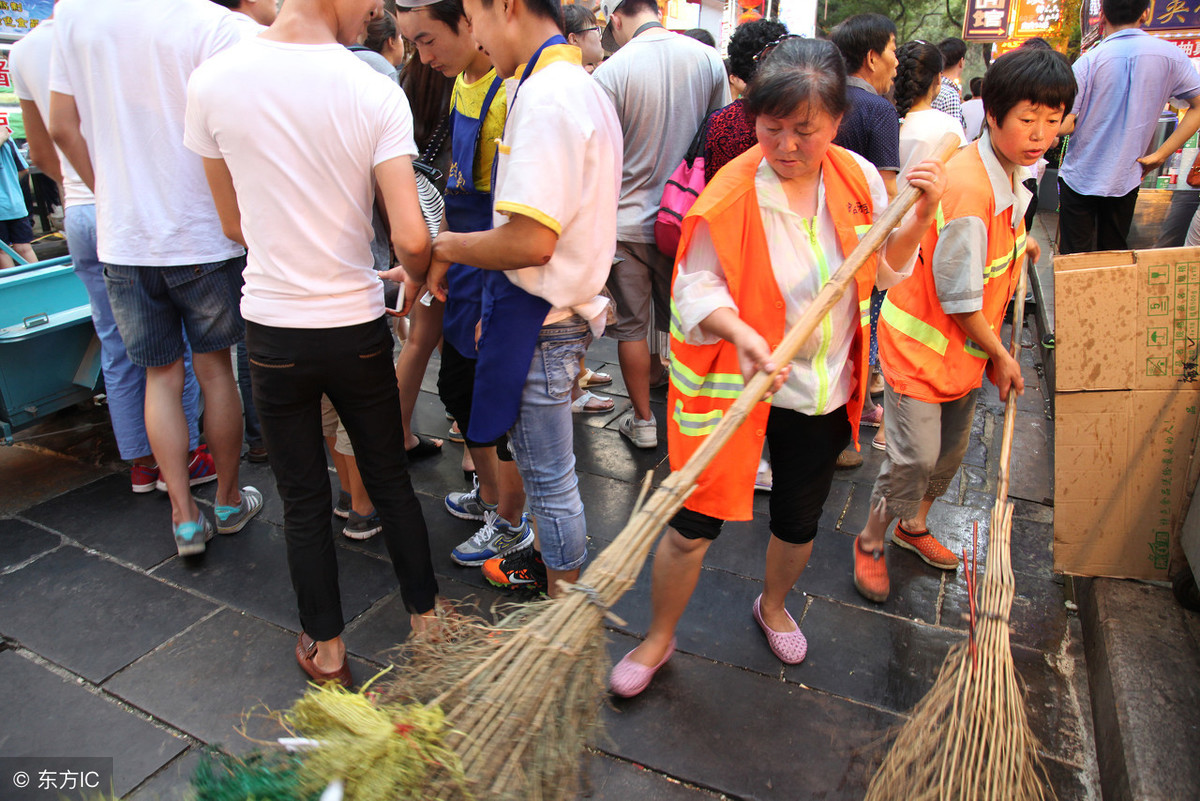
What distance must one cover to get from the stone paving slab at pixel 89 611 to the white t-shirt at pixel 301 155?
1268 mm

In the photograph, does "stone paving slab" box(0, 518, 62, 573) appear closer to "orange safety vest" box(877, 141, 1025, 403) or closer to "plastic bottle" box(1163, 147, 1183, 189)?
"orange safety vest" box(877, 141, 1025, 403)

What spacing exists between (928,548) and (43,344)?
4042mm

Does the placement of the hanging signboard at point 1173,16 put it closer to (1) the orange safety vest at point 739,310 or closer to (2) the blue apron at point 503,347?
(1) the orange safety vest at point 739,310

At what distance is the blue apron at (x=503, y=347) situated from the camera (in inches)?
82.4

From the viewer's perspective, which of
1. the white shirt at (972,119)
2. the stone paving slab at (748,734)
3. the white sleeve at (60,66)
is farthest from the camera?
the white shirt at (972,119)

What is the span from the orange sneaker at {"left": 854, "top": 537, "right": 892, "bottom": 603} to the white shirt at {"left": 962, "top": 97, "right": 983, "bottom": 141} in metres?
4.89

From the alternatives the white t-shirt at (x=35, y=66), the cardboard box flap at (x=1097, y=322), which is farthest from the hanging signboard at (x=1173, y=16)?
the white t-shirt at (x=35, y=66)

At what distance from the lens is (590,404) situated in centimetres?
442

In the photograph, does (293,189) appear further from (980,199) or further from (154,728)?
(980,199)

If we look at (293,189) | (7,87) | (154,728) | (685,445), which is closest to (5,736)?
(154,728)

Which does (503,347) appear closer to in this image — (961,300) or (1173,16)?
(961,300)

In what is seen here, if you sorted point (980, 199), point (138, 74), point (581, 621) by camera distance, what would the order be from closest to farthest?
point (581, 621), point (980, 199), point (138, 74)

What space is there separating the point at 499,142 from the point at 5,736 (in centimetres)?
218

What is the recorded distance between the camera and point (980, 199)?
2.37m
